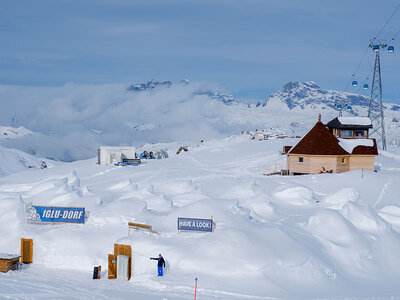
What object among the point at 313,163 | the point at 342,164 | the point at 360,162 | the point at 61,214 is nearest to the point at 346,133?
the point at 360,162

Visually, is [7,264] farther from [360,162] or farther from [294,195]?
[360,162]

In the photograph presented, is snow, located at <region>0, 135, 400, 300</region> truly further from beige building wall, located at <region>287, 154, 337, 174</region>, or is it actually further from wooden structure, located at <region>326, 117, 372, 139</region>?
wooden structure, located at <region>326, 117, 372, 139</region>

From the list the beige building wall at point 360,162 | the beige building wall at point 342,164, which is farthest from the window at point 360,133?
the beige building wall at point 342,164

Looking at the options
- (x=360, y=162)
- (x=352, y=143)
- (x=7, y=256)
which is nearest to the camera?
(x=7, y=256)

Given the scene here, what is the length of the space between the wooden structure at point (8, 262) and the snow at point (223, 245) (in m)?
0.39

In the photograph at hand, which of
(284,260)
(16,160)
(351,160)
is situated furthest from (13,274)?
(16,160)

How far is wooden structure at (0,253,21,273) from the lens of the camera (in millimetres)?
20734

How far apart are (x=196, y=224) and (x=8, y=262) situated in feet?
31.5

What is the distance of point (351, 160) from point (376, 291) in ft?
82.5

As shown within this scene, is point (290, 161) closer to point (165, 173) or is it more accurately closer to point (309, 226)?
point (165, 173)

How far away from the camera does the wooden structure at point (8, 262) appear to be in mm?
20734

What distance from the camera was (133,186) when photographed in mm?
35406

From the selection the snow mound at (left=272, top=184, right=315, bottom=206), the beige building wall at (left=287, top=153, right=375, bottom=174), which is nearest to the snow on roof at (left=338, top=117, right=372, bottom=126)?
the beige building wall at (left=287, top=153, right=375, bottom=174)

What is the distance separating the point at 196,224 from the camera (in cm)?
2159
